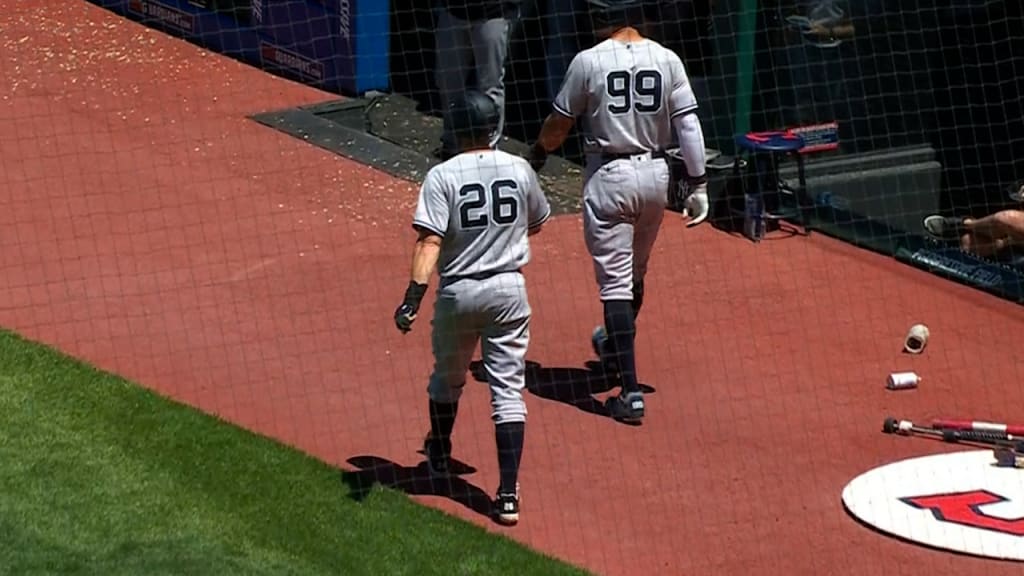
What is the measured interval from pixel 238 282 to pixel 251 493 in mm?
2620

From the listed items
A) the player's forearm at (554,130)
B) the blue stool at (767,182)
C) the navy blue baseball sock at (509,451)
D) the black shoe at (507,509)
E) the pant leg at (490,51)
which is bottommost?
the black shoe at (507,509)

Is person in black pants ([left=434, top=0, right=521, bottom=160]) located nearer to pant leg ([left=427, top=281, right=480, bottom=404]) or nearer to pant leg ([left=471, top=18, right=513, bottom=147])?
pant leg ([left=471, top=18, right=513, bottom=147])

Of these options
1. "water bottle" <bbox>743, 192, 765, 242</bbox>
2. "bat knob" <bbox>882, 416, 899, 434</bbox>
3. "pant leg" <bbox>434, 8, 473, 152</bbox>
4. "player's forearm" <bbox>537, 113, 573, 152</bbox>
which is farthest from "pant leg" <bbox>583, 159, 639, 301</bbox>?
"pant leg" <bbox>434, 8, 473, 152</bbox>

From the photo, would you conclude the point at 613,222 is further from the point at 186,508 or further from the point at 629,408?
the point at 186,508

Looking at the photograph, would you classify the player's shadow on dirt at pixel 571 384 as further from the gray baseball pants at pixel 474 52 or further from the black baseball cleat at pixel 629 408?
the gray baseball pants at pixel 474 52

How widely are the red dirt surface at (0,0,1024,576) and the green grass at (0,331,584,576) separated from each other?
25cm

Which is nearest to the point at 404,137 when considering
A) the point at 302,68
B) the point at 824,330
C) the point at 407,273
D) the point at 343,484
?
the point at 302,68

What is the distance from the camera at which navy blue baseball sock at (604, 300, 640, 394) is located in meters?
8.02

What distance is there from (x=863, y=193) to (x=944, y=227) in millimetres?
596

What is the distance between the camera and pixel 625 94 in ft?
26.0

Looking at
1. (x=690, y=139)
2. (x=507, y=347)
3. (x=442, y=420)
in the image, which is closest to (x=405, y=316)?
(x=507, y=347)

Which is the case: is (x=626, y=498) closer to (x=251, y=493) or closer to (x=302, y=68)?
(x=251, y=493)

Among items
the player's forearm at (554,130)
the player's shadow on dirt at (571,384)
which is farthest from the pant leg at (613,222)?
the player's shadow on dirt at (571,384)

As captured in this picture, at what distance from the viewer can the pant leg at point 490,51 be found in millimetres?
11492
